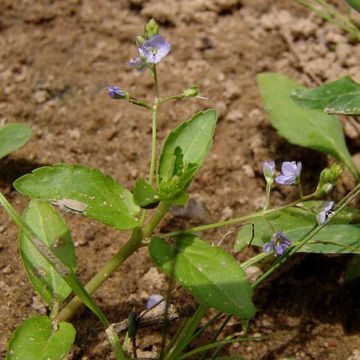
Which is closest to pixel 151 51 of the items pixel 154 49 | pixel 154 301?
pixel 154 49

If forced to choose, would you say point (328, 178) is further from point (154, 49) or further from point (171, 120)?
point (171, 120)

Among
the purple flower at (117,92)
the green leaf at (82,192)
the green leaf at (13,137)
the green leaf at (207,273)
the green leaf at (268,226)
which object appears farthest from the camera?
the green leaf at (13,137)

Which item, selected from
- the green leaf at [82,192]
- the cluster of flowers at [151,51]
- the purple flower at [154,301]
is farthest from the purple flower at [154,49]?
the purple flower at [154,301]

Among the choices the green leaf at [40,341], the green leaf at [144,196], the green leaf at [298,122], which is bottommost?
the green leaf at [40,341]

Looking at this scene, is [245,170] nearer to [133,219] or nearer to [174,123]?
[174,123]

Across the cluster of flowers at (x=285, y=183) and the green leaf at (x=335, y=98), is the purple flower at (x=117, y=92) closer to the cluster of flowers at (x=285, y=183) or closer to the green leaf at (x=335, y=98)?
the cluster of flowers at (x=285, y=183)

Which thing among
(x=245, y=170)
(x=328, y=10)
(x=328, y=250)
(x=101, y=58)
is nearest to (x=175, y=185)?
(x=328, y=250)

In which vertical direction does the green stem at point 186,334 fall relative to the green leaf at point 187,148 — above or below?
below
